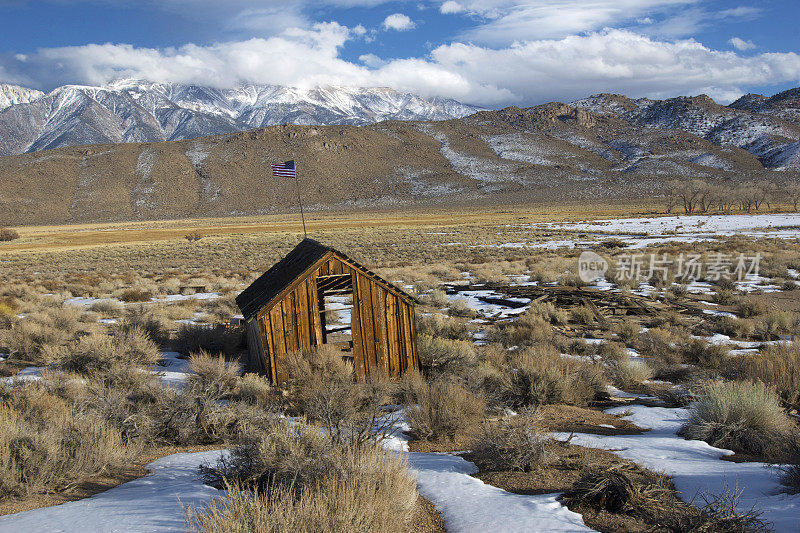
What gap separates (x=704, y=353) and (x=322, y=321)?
27.3 feet

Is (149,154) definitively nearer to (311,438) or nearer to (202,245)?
(202,245)

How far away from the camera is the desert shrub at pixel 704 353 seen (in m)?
10.5

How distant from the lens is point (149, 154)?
135 meters

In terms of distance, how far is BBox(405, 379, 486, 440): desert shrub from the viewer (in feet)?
22.4

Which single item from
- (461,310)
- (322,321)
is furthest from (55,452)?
(461,310)

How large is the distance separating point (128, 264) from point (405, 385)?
31187 mm

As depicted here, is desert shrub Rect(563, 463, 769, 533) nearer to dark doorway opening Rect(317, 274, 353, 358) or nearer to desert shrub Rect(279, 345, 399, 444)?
desert shrub Rect(279, 345, 399, 444)

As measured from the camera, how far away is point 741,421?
613 cm

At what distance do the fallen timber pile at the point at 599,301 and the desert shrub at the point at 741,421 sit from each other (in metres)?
8.23

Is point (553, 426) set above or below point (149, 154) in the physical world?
below

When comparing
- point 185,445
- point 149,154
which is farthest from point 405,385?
point 149,154

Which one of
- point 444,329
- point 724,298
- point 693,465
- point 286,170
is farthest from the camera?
point 724,298

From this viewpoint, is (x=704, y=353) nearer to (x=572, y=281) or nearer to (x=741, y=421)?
(x=741, y=421)

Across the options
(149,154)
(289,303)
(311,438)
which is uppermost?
(149,154)
